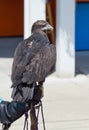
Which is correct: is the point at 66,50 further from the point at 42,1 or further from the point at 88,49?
the point at 88,49

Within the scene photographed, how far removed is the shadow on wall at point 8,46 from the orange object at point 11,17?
0.71 ft

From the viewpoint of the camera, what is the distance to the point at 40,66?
200 inches

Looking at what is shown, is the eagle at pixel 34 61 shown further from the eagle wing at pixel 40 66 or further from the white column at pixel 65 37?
the white column at pixel 65 37

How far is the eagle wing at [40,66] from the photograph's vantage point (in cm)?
504

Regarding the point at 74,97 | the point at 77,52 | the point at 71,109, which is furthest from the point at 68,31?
the point at 77,52

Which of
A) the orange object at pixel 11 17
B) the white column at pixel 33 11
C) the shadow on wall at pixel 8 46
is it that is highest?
the white column at pixel 33 11

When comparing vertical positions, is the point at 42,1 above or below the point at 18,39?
above

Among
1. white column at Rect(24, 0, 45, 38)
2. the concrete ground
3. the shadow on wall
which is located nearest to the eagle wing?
the concrete ground

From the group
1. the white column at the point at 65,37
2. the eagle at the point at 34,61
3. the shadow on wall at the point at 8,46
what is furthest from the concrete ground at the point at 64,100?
the eagle at the point at 34,61

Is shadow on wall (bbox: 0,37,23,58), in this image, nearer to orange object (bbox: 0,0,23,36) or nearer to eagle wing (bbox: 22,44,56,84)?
orange object (bbox: 0,0,23,36)

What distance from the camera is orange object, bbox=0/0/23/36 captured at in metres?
14.5

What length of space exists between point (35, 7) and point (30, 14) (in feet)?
0.55

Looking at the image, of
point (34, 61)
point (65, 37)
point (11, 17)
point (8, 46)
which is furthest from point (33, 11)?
point (11, 17)

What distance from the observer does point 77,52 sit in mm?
13062
